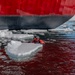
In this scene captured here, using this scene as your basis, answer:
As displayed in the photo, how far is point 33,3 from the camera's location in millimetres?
11523

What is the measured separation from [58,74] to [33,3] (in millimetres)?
5634

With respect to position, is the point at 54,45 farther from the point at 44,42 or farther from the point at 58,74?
the point at 58,74

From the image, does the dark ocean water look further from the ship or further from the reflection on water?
the ship

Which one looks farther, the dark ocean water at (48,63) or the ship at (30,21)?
the ship at (30,21)

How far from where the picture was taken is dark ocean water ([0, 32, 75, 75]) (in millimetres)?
6719

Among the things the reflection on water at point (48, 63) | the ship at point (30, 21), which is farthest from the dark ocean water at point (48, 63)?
the ship at point (30, 21)

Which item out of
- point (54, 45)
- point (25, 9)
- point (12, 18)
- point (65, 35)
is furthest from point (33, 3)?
point (54, 45)

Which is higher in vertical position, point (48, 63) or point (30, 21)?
point (30, 21)

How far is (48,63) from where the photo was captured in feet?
24.3

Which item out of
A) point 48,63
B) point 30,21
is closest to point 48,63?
point 48,63

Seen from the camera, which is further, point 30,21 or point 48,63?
point 30,21

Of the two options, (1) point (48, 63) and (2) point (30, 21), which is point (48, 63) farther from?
(2) point (30, 21)

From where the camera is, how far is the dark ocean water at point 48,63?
6.72 meters

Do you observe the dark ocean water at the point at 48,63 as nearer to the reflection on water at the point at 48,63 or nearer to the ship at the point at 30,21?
the reflection on water at the point at 48,63
